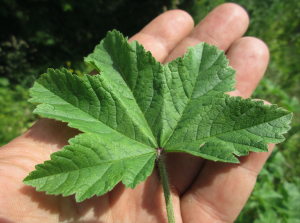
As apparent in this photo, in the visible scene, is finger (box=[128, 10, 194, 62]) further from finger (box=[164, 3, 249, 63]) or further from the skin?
finger (box=[164, 3, 249, 63])

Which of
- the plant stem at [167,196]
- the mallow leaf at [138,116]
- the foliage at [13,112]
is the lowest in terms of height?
the foliage at [13,112]

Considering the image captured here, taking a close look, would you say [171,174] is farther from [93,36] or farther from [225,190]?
[93,36]

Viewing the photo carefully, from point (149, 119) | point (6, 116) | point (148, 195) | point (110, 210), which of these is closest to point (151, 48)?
point (149, 119)

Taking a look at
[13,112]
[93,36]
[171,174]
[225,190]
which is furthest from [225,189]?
[93,36]

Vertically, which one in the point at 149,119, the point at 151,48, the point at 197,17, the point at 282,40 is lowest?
the point at 149,119

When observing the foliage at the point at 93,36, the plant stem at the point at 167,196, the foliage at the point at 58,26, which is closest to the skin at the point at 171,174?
the plant stem at the point at 167,196

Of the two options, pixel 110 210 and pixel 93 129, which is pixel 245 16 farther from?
pixel 110 210

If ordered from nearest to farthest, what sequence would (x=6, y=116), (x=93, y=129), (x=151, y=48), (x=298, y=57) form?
(x=93, y=129)
(x=151, y=48)
(x=6, y=116)
(x=298, y=57)

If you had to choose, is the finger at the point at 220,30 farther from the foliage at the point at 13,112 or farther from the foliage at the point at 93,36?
the foliage at the point at 13,112
